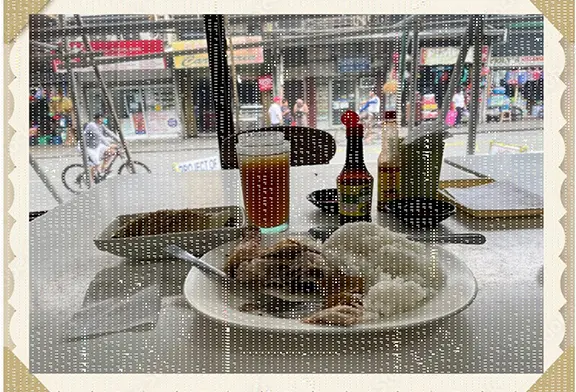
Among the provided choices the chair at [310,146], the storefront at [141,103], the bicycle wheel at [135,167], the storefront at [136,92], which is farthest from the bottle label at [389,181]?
the bicycle wheel at [135,167]

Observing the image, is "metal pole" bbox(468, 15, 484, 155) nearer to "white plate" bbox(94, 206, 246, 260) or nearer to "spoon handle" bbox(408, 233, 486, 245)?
"spoon handle" bbox(408, 233, 486, 245)

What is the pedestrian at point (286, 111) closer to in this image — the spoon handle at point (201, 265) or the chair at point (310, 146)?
the chair at point (310, 146)

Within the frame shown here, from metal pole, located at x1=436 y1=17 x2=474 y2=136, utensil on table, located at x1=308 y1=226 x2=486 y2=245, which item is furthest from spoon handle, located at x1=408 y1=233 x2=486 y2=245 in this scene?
metal pole, located at x1=436 y1=17 x2=474 y2=136

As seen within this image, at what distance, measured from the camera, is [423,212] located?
1062 millimetres

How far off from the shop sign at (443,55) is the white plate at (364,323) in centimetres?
183

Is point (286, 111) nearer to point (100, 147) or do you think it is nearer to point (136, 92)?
point (136, 92)

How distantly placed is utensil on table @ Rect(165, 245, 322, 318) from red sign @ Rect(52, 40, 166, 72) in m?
1.86

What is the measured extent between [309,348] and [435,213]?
0.54 meters

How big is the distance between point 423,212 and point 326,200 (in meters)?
0.24

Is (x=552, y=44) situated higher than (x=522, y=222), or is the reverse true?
(x=552, y=44)

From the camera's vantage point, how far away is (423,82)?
2.46m

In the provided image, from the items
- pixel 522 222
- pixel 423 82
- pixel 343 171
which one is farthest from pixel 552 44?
pixel 423 82

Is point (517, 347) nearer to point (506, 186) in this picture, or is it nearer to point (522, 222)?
point (522, 222)

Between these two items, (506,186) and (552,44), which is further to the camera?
(506,186)
